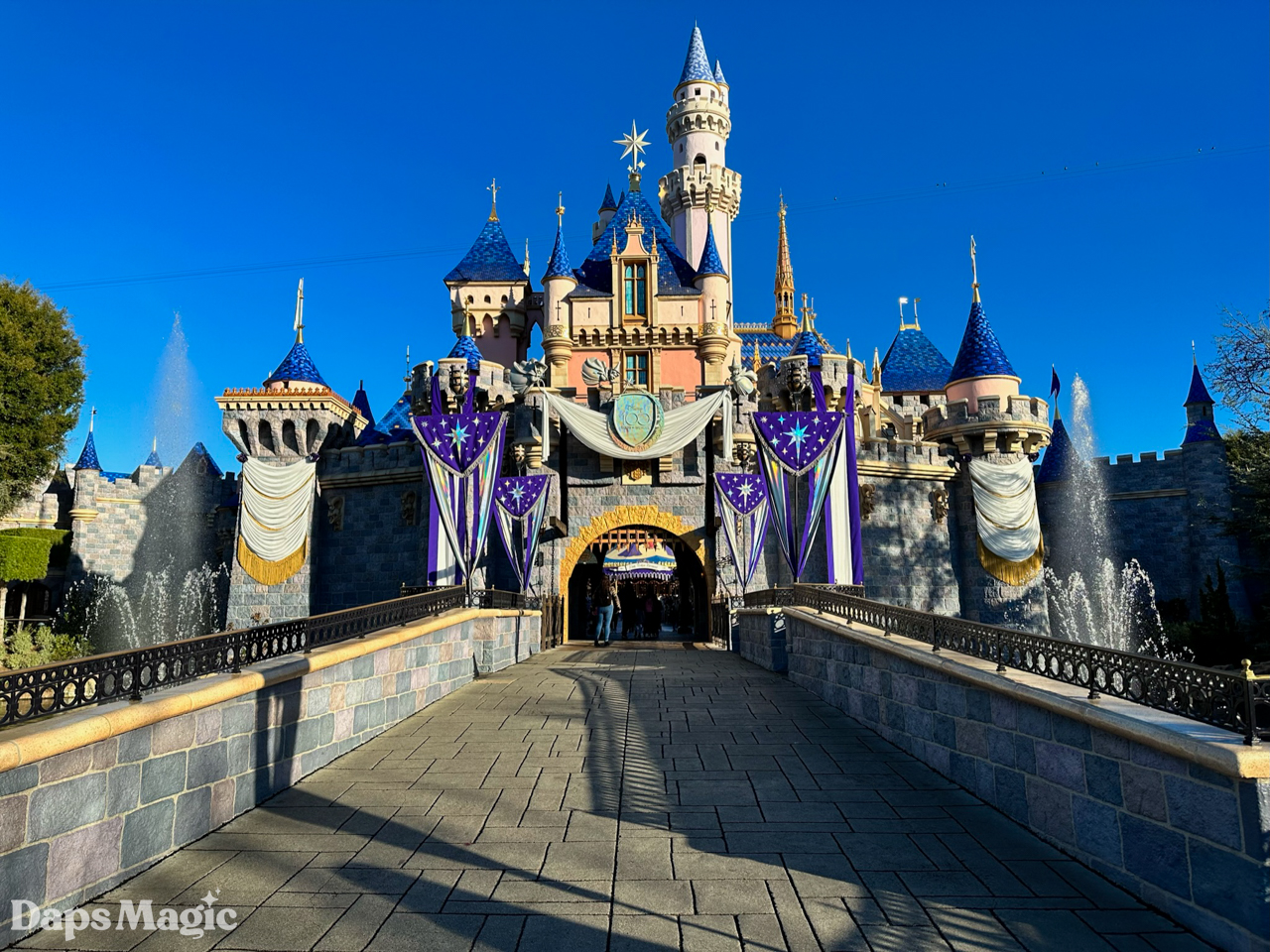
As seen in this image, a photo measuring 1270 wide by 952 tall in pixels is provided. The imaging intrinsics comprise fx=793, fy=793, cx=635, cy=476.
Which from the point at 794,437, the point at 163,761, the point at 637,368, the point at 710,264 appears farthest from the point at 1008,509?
the point at 163,761

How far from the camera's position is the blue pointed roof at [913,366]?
39.1 metres

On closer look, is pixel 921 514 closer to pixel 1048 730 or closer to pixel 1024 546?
pixel 1024 546

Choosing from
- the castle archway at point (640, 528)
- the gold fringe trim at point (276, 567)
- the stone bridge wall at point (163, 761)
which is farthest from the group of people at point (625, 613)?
the stone bridge wall at point (163, 761)

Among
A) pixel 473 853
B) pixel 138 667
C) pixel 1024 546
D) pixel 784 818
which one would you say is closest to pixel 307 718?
pixel 138 667

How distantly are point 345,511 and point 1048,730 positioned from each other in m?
23.3

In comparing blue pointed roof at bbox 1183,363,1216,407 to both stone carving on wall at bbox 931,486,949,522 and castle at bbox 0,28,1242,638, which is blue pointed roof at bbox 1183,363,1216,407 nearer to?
castle at bbox 0,28,1242,638

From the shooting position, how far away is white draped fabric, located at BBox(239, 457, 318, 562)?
80.4 ft

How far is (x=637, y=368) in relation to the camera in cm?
2697

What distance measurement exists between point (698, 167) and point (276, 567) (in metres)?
27.4

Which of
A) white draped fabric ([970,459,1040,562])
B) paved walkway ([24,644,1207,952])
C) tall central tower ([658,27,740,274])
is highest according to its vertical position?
tall central tower ([658,27,740,274])

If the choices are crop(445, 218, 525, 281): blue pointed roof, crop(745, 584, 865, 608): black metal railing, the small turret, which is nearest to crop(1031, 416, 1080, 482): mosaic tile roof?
the small turret

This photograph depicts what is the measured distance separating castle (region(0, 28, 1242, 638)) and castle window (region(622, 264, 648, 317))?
0.26ft

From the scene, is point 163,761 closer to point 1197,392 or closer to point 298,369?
point 298,369

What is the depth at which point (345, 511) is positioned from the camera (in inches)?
982
